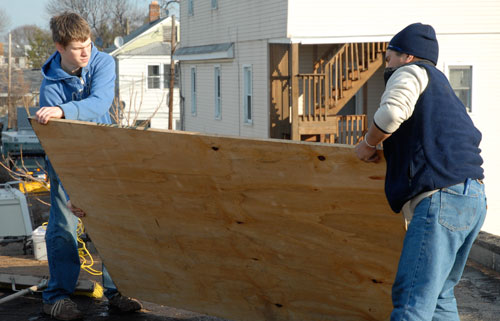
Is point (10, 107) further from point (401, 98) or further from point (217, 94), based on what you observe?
point (401, 98)

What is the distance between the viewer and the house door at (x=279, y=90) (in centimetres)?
2012

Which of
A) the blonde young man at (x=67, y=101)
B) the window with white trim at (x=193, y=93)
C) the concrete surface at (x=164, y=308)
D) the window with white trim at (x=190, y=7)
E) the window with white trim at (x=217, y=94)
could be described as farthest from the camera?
the window with white trim at (x=193, y=93)

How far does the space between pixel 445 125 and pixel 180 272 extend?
2.04m

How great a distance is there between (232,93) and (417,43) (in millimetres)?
20512

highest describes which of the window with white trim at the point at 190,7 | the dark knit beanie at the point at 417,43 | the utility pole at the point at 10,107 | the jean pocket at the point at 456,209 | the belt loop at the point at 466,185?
the window with white trim at the point at 190,7

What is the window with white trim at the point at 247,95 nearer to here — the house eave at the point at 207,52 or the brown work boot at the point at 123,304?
the house eave at the point at 207,52

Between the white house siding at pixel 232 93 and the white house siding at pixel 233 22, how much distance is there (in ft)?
1.52

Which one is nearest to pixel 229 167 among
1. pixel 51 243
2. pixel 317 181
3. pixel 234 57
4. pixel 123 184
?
pixel 317 181

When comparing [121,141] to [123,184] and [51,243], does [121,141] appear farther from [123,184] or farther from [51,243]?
[51,243]

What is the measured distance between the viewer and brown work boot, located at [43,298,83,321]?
4918 mm

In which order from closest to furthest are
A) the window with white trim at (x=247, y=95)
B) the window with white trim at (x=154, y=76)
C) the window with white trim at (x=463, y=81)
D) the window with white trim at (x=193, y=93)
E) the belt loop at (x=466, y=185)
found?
the belt loop at (x=466, y=185)
the window with white trim at (x=463, y=81)
the window with white trim at (x=247, y=95)
the window with white trim at (x=193, y=93)
the window with white trim at (x=154, y=76)

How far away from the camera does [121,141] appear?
4.25 meters

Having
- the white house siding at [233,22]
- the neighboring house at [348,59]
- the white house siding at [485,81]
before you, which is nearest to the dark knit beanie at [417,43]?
the neighboring house at [348,59]

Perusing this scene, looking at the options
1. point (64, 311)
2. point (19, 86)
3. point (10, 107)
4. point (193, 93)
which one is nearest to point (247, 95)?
point (193, 93)
